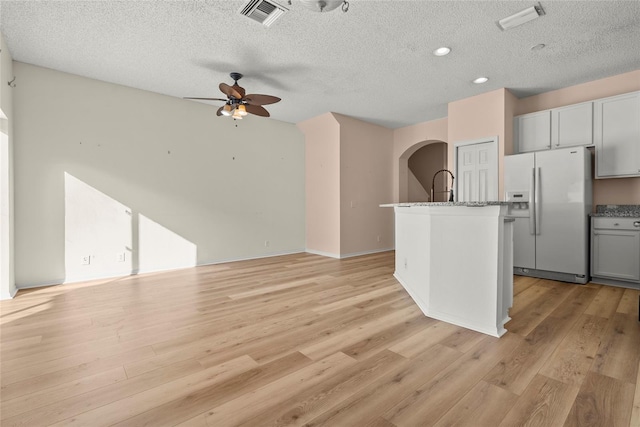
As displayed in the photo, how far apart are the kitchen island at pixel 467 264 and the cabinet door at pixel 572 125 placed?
116 inches

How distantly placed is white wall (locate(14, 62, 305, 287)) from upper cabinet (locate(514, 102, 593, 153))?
4480 mm

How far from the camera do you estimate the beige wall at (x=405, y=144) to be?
21.6ft

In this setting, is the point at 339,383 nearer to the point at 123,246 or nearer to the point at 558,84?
the point at 123,246

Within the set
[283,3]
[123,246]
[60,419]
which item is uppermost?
[283,3]

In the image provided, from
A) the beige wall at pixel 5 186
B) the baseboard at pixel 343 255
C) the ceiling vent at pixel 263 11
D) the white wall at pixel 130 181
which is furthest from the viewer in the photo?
the baseboard at pixel 343 255

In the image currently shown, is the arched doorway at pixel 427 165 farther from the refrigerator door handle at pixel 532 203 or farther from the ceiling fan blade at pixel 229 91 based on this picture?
the ceiling fan blade at pixel 229 91

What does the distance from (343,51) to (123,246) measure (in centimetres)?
425

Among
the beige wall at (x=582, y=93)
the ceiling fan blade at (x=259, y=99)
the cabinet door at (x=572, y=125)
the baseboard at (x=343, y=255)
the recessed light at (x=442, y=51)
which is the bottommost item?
the baseboard at (x=343, y=255)

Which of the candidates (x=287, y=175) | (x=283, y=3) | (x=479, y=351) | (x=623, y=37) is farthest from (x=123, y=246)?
(x=623, y=37)

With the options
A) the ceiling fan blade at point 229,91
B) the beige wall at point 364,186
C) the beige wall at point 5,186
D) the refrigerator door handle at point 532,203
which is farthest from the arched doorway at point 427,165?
the beige wall at point 5,186

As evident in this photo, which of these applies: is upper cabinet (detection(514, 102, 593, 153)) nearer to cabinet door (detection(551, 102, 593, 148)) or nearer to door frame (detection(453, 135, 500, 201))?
cabinet door (detection(551, 102, 593, 148))

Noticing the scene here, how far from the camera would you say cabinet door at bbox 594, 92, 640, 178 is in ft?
12.7

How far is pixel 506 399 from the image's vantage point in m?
1.58

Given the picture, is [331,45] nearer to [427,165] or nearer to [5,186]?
[5,186]
